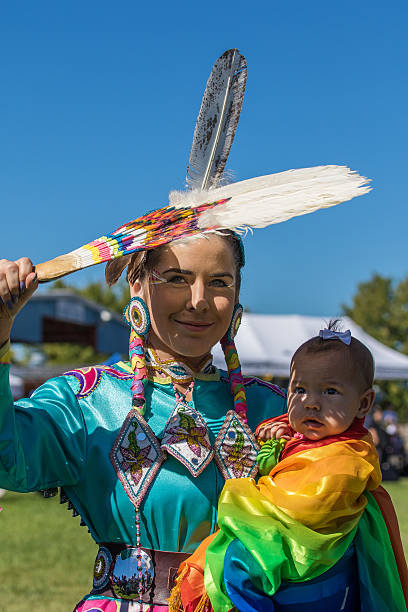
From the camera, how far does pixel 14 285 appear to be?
5.49 ft

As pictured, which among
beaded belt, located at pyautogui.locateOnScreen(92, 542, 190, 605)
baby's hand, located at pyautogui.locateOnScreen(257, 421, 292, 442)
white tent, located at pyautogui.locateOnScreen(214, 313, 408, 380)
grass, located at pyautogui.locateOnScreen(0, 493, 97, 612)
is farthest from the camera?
white tent, located at pyautogui.locateOnScreen(214, 313, 408, 380)

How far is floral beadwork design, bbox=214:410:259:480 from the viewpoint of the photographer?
2.04 meters

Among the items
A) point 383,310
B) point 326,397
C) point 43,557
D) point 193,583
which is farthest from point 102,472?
point 383,310

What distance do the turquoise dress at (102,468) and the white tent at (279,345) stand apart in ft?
30.4

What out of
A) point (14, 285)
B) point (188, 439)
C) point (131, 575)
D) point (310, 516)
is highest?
point (14, 285)

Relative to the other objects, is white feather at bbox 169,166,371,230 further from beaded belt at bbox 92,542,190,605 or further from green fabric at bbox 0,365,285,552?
beaded belt at bbox 92,542,190,605

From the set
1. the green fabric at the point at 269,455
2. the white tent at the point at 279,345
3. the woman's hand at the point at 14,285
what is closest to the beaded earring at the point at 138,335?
the green fabric at the point at 269,455

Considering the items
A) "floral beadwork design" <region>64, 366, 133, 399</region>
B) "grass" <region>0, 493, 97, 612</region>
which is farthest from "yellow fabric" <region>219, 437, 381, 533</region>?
"grass" <region>0, 493, 97, 612</region>

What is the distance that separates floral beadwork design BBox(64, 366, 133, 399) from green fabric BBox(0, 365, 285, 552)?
0.05ft

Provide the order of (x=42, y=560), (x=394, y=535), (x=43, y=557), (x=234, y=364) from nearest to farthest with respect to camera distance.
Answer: (x=394, y=535)
(x=234, y=364)
(x=42, y=560)
(x=43, y=557)

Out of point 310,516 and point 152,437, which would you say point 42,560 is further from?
point 310,516

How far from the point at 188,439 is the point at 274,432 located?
0.81 ft

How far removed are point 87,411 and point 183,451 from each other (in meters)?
0.30

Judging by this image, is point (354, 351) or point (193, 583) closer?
point (193, 583)
